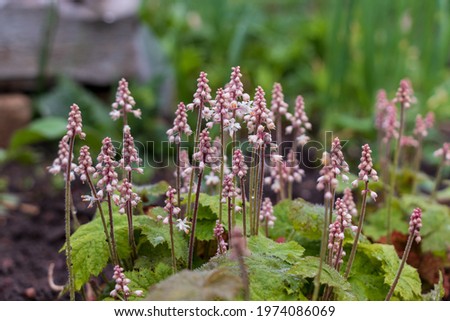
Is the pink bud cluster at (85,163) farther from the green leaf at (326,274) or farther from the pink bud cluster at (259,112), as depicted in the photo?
the green leaf at (326,274)

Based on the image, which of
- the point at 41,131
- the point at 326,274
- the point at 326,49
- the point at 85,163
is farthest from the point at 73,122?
the point at 326,49

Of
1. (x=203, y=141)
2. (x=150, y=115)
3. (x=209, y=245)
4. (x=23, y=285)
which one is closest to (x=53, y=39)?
(x=150, y=115)

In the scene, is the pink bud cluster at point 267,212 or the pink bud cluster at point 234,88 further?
the pink bud cluster at point 267,212

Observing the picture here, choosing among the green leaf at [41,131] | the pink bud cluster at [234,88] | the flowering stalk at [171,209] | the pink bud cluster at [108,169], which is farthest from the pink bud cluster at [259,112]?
the green leaf at [41,131]

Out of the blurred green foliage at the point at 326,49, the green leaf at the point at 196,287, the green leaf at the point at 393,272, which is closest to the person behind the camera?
the green leaf at the point at 196,287

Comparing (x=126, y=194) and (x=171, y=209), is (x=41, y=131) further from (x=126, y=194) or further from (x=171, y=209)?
(x=171, y=209)

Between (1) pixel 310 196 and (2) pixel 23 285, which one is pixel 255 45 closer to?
(1) pixel 310 196
